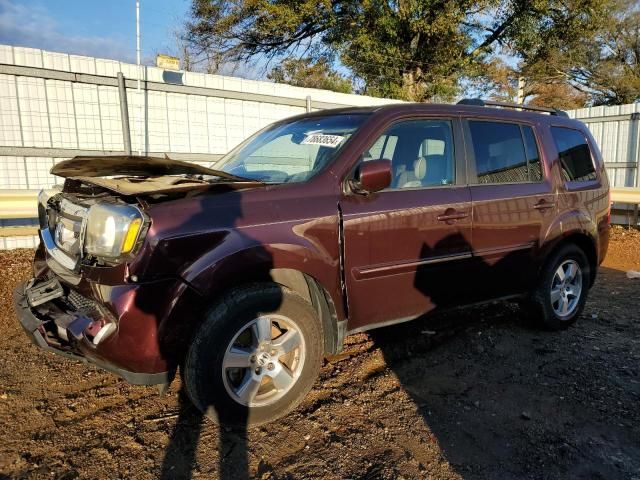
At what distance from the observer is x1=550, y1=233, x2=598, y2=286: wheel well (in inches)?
178

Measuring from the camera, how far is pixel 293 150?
3646 millimetres

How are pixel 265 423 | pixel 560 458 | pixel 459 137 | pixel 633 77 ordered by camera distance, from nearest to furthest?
pixel 560 458 < pixel 265 423 < pixel 459 137 < pixel 633 77

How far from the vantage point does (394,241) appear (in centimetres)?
334

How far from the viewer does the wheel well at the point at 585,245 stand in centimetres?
452

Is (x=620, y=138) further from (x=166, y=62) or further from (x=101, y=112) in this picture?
(x=101, y=112)

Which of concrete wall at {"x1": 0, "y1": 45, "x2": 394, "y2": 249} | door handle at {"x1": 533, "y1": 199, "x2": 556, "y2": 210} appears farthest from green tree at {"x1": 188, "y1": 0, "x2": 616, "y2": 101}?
door handle at {"x1": 533, "y1": 199, "x2": 556, "y2": 210}

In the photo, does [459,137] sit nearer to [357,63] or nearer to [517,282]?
[517,282]

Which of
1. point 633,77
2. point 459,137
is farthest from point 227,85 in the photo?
point 633,77

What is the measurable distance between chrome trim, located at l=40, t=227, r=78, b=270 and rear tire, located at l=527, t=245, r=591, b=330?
3.65 m

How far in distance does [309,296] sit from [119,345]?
114cm

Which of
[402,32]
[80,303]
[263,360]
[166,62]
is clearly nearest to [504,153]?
[263,360]

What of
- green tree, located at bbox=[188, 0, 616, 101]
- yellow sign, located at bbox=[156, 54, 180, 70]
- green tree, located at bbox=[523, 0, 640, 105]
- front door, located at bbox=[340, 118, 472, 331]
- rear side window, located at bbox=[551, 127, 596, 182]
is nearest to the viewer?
front door, located at bbox=[340, 118, 472, 331]

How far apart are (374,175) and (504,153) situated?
1.64 meters

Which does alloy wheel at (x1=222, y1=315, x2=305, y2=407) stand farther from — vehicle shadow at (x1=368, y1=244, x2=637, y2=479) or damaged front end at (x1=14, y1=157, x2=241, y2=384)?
vehicle shadow at (x1=368, y1=244, x2=637, y2=479)
